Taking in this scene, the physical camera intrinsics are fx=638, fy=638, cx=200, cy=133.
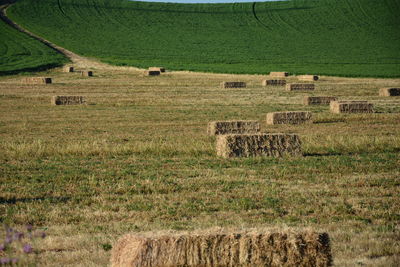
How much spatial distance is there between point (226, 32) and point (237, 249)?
98841 mm

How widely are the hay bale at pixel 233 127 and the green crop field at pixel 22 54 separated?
37.8 meters

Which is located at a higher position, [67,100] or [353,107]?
[67,100]

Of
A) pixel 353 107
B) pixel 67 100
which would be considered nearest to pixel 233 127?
pixel 353 107

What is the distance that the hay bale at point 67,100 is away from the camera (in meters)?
30.8

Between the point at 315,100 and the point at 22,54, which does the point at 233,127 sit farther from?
the point at 22,54

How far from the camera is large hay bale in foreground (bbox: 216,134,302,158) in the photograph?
52.3 feet

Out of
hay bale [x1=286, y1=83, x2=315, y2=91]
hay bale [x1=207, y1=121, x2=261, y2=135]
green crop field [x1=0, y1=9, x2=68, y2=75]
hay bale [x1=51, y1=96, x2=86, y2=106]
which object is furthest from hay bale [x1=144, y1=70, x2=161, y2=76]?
hay bale [x1=207, y1=121, x2=261, y2=135]

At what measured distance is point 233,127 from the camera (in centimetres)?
2034

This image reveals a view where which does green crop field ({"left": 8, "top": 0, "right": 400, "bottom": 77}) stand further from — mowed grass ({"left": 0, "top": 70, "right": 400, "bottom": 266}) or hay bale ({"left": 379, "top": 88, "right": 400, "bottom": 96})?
mowed grass ({"left": 0, "top": 70, "right": 400, "bottom": 266})

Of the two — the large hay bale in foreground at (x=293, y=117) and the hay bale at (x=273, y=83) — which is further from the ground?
the hay bale at (x=273, y=83)

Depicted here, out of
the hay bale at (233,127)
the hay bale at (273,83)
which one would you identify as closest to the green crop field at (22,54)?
the hay bale at (273,83)

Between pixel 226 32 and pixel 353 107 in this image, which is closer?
pixel 353 107

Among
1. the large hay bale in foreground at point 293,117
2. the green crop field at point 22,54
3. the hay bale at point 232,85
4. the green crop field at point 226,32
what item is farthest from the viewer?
the green crop field at point 226,32

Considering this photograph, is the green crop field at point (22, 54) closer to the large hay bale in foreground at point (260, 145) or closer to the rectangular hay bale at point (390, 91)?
the rectangular hay bale at point (390, 91)
